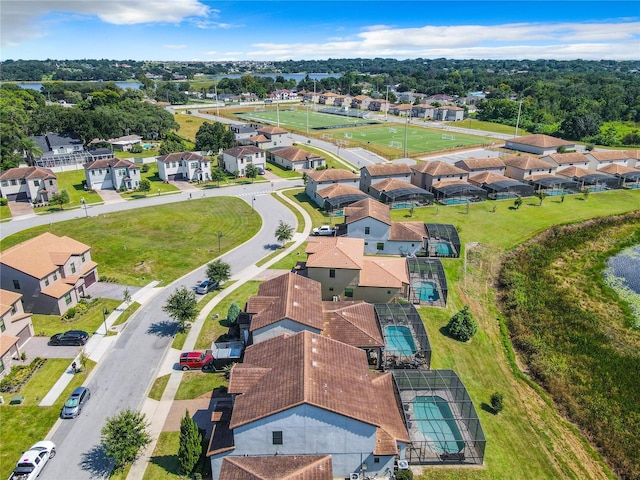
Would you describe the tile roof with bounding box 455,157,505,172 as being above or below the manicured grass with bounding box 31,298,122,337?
above

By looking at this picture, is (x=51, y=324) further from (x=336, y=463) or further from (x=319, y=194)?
(x=319, y=194)

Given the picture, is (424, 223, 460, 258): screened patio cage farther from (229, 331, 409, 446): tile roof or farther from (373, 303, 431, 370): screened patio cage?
(229, 331, 409, 446): tile roof

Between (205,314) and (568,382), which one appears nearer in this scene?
(568,382)

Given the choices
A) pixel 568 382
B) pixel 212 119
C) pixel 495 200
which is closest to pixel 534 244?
pixel 495 200

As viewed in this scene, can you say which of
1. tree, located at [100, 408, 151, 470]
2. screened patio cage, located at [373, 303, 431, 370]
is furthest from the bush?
tree, located at [100, 408, 151, 470]

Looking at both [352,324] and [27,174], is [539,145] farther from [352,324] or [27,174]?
[27,174]
